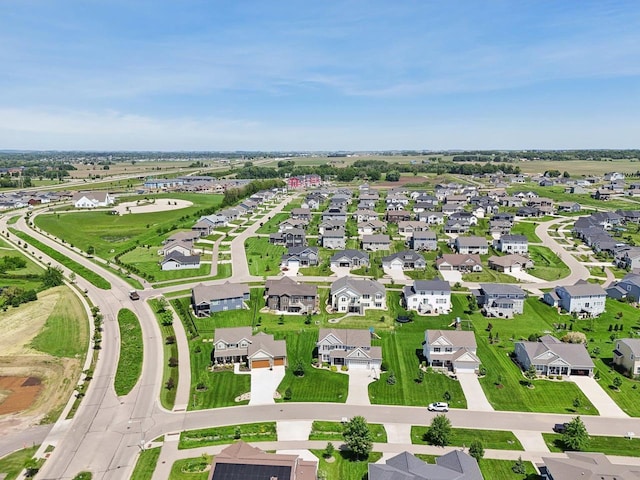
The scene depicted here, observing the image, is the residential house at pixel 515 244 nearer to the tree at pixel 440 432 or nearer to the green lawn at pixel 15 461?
the tree at pixel 440 432

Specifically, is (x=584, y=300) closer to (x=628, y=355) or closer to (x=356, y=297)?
(x=628, y=355)

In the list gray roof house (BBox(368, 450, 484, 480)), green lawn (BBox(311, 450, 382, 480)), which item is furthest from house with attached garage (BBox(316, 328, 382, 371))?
gray roof house (BBox(368, 450, 484, 480))

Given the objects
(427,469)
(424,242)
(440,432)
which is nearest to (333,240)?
(424,242)

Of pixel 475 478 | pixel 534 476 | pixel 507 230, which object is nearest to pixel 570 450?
pixel 534 476

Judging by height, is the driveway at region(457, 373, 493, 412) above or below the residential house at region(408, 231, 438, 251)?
below

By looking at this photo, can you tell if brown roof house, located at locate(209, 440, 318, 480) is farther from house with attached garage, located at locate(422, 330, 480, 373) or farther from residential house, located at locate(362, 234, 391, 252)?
residential house, located at locate(362, 234, 391, 252)

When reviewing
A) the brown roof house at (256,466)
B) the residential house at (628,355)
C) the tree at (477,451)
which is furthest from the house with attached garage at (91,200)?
the residential house at (628,355)

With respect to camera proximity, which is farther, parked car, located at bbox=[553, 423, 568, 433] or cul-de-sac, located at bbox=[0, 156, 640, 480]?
A: parked car, located at bbox=[553, 423, 568, 433]
